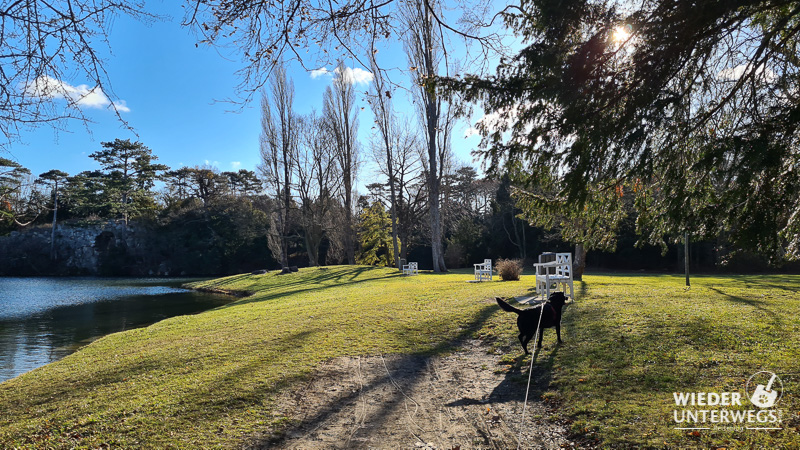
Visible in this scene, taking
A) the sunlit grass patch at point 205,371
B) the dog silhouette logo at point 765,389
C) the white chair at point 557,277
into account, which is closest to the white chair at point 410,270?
the sunlit grass patch at point 205,371

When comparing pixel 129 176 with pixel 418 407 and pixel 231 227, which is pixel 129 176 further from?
pixel 418 407

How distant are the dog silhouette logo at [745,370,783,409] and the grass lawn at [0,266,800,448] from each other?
8 cm

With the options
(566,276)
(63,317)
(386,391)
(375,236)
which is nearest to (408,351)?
(386,391)

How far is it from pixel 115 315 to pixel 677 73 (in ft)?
63.2

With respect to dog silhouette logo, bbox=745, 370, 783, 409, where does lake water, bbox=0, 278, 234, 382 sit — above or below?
below

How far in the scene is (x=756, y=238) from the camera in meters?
3.81

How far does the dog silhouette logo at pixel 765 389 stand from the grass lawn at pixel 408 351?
77 mm

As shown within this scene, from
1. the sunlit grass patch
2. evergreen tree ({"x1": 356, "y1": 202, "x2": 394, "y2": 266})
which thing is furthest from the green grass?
evergreen tree ({"x1": 356, "y1": 202, "x2": 394, "y2": 266})

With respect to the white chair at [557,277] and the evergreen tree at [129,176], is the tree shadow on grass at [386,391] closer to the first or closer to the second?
the white chair at [557,277]

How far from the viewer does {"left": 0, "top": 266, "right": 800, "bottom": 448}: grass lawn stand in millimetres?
3727

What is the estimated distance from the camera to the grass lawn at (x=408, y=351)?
373cm

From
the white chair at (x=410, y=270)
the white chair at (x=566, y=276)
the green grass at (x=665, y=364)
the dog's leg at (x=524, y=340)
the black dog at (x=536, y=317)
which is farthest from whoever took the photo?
the white chair at (x=410, y=270)

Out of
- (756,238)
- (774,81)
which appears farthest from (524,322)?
(774,81)

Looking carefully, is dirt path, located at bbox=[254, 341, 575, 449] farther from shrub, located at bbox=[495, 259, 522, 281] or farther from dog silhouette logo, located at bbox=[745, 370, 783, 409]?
shrub, located at bbox=[495, 259, 522, 281]
